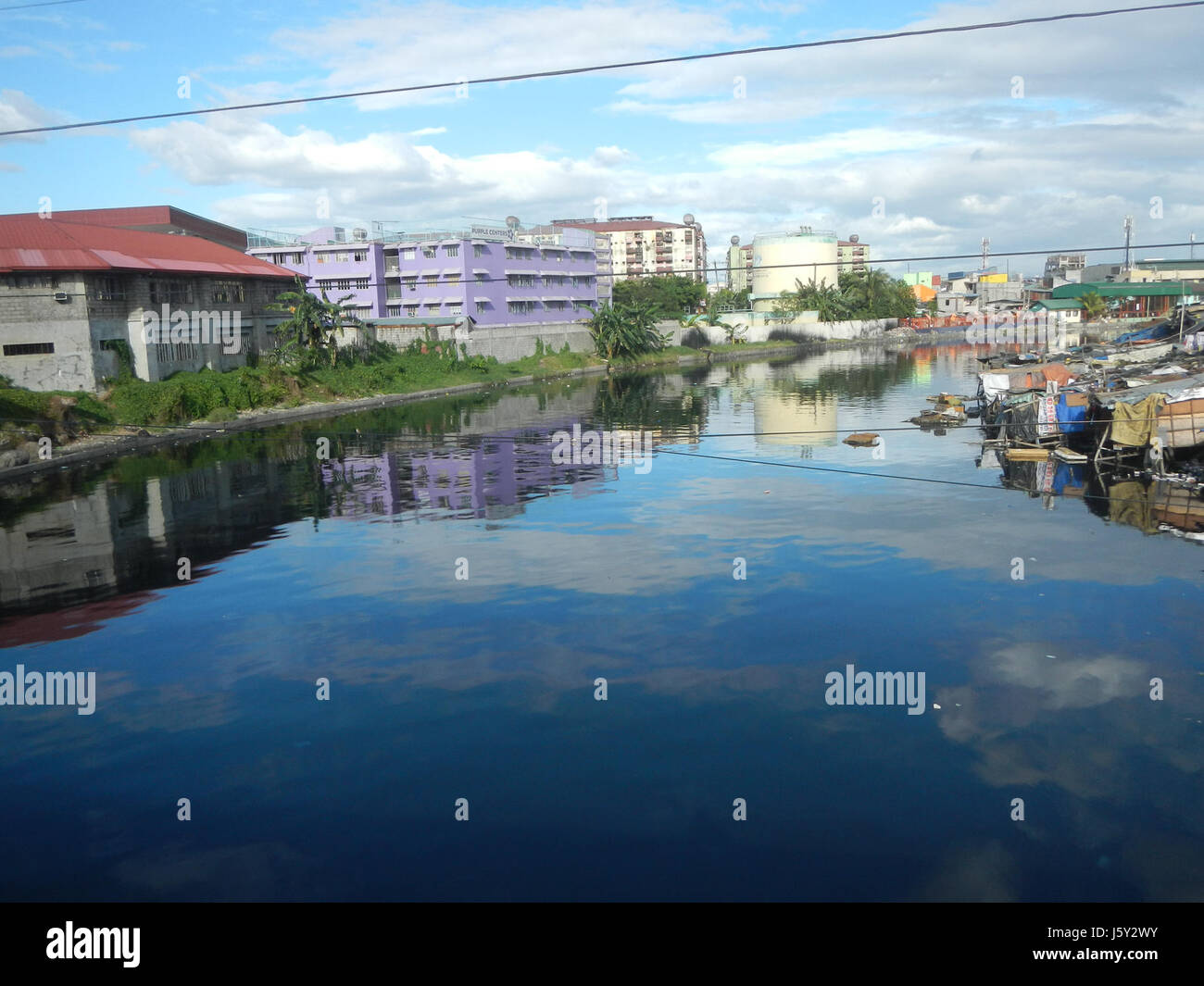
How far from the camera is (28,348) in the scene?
38.1 meters

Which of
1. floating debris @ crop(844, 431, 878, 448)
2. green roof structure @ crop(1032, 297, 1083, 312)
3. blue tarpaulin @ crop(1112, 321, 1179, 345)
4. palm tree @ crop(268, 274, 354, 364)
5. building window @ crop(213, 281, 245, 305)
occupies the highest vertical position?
green roof structure @ crop(1032, 297, 1083, 312)

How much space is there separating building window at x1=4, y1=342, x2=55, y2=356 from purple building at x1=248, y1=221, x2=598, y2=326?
30205mm

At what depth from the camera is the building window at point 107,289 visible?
4034cm

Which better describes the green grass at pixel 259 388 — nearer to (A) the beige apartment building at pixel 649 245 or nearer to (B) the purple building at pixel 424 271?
(B) the purple building at pixel 424 271

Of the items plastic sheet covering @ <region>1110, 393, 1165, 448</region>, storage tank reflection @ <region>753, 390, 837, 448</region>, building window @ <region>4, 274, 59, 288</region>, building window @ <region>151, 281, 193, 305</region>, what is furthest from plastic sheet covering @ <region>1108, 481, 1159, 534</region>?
building window @ <region>151, 281, 193, 305</region>

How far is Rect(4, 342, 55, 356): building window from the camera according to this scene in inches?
1484

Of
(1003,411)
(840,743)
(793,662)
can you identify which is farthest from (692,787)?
(1003,411)

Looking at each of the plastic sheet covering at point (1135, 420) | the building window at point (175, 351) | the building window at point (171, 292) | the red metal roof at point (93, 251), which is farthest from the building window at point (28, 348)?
the plastic sheet covering at point (1135, 420)

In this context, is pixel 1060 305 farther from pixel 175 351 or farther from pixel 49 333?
pixel 49 333

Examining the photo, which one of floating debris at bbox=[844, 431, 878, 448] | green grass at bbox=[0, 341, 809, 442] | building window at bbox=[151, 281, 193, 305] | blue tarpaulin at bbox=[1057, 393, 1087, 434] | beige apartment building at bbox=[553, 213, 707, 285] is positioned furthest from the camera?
beige apartment building at bbox=[553, 213, 707, 285]

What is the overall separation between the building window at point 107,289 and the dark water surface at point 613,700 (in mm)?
19074

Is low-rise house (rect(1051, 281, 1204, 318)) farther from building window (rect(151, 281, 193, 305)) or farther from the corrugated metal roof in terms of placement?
building window (rect(151, 281, 193, 305))
